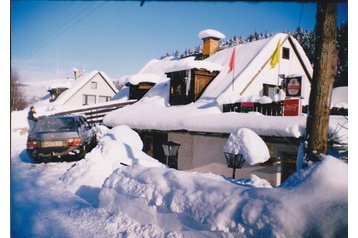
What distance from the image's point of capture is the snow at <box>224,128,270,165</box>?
5699 millimetres

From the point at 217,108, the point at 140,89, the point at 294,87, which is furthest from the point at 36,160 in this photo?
the point at 294,87

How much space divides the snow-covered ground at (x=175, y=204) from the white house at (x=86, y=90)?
19992 millimetres

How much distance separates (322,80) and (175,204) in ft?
9.16

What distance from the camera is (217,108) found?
9.73 meters

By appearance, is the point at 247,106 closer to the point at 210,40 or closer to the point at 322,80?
the point at 322,80

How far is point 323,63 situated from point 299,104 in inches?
150

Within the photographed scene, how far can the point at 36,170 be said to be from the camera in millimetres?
8234

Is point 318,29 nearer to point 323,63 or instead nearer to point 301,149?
point 323,63

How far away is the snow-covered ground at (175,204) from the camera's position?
294cm

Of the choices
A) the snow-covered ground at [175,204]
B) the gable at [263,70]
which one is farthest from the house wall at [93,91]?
the snow-covered ground at [175,204]

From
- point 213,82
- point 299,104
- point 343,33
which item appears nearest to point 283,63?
point 213,82

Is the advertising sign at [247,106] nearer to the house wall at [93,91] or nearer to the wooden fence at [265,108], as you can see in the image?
the wooden fence at [265,108]

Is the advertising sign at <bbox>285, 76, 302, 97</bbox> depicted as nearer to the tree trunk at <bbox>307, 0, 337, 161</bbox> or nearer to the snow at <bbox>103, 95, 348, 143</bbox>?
the snow at <bbox>103, 95, 348, 143</bbox>

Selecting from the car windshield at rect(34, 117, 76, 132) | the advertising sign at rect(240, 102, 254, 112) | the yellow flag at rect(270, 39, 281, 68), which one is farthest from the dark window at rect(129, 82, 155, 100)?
the advertising sign at rect(240, 102, 254, 112)
